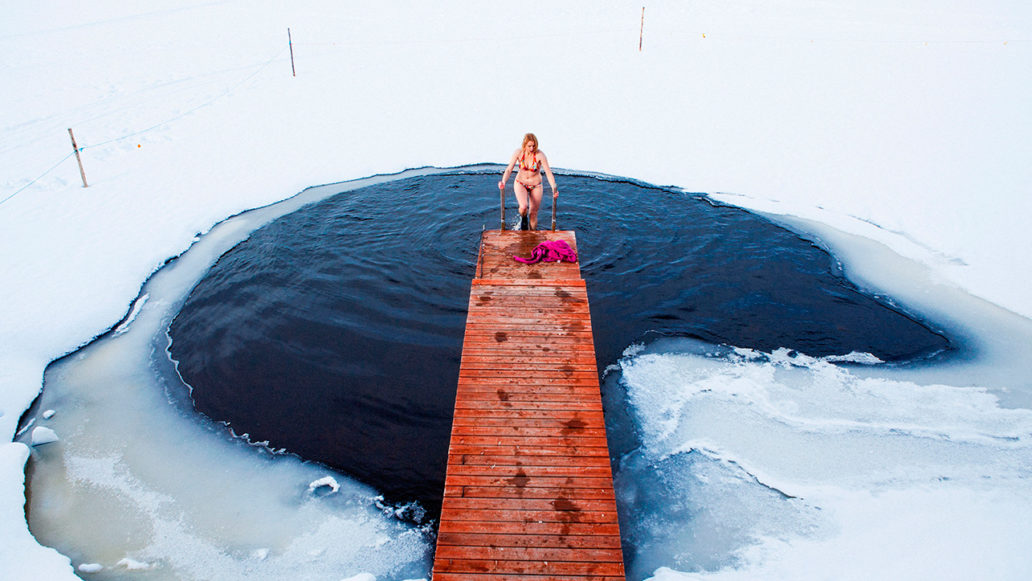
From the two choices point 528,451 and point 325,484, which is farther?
point 325,484

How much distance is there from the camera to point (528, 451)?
19.9 ft

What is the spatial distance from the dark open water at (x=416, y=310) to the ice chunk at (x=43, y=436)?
1628 millimetres

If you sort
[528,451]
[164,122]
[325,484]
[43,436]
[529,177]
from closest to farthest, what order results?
[528,451] < [325,484] < [43,436] < [529,177] < [164,122]

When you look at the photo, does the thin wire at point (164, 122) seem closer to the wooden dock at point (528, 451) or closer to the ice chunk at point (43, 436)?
the ice chunk at point (43, 436)

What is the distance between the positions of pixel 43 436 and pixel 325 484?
3.80 metres

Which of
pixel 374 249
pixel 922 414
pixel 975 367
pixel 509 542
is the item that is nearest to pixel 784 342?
pixel 922 414

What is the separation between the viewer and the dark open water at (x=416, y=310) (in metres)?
7.68

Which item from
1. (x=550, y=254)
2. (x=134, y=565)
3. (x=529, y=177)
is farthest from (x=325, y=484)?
(x=529, y=177)

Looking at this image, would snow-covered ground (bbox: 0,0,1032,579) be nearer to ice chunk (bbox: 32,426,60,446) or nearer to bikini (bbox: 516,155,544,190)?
ice chunk (bbox: 32,426,60,446)

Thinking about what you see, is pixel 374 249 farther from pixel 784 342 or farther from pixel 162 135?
pixel 162 135

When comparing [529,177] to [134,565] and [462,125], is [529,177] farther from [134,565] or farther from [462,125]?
[462,125]

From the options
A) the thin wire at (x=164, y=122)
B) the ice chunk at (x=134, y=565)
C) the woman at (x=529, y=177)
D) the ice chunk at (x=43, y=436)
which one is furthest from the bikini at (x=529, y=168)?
the thin wire at (x=164, y=122)

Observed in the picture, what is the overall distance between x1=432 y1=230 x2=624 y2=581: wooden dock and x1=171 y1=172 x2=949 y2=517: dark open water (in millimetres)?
1027

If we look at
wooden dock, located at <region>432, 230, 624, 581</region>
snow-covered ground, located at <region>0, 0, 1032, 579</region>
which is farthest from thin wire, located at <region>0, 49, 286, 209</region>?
wooden dock, located at <region>432, 230, 624, 581</region>
